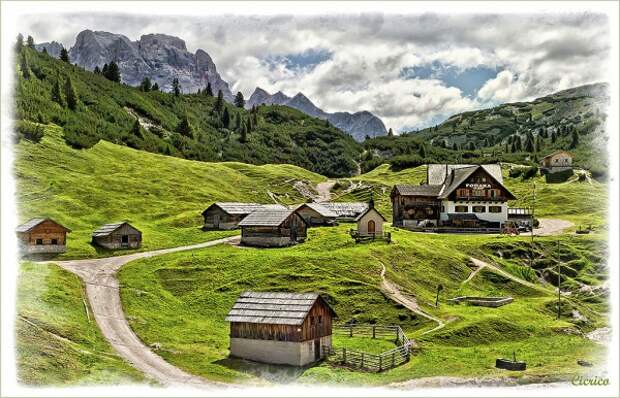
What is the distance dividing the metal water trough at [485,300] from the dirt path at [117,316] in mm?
35253

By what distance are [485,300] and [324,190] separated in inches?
4652

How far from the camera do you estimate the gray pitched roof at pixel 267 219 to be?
89769 mm

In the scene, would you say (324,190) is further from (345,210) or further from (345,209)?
(345,210)

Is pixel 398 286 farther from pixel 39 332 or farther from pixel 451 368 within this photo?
pixel 39 332

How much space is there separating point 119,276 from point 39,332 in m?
24.8

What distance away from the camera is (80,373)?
42.3m

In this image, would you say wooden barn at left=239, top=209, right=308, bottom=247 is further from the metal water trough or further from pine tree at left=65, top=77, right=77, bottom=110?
pine tree at left=65, top=77, right=77, bottom=110

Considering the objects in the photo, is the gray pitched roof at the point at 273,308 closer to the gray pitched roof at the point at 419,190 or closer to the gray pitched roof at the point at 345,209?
the gray pitched roof at the point at 419,190

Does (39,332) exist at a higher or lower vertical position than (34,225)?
lower

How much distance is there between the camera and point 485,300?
70.9 m

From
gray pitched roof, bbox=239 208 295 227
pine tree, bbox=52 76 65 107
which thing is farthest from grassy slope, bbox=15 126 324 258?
pine tree, bbox=52 76 65 107

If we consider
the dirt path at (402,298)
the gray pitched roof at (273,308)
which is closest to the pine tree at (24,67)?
the dirt path at (402,298)

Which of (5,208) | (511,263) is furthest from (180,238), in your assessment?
(5,208)

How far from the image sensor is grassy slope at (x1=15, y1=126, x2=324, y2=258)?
327 ft
